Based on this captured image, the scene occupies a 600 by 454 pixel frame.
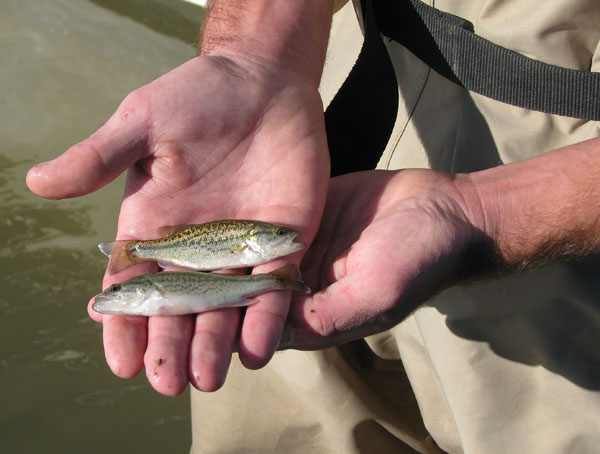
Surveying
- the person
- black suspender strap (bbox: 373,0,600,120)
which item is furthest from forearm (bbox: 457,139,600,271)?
black suspender strap (bbox: 373,0,600,120)

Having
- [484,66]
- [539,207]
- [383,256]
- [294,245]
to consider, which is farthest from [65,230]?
[539,207]

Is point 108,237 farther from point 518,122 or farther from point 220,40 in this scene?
point 518,122

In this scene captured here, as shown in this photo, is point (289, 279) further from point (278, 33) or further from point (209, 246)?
point (278, 33)

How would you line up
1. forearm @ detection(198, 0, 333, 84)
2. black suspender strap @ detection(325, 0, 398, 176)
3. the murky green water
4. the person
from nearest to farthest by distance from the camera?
1. the person
2. black suspender strap @ detection(325, 0, 398, 176)
3. forearm @ detection(198, 0, 333, 84)
4. the murky green water

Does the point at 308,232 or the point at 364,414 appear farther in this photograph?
the point at 364,414

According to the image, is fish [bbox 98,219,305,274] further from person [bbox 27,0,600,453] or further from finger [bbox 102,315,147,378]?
finger [bbox 102,315,147,378]

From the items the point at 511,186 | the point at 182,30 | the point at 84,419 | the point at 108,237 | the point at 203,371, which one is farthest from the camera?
the point at 182,30

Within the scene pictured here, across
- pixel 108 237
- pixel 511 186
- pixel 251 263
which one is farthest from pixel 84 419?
pixel 511 186

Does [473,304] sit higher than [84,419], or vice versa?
[473,304]
